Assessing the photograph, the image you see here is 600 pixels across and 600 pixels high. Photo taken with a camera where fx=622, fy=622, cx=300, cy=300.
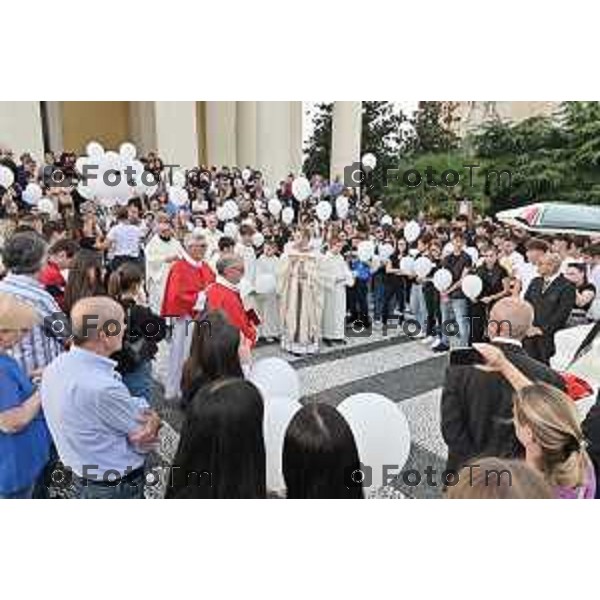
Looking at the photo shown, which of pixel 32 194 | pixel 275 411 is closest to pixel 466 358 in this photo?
pixel 275 411

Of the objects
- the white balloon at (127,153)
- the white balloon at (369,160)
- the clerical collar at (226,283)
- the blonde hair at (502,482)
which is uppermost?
the white balloon at (127,153)

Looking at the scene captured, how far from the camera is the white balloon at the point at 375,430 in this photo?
2.85m

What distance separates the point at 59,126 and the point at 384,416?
14022 millimetres

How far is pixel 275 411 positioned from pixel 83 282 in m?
1.88

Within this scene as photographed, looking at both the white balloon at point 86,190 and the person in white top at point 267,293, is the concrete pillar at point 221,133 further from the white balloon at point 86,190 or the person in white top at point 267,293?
the person in white top at point 267,293

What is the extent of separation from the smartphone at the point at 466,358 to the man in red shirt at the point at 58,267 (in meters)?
2.69

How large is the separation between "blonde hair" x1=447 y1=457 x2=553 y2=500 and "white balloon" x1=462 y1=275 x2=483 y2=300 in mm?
5153

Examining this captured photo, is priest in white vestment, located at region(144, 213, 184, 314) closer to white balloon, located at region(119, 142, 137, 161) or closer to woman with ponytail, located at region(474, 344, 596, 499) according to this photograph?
white balloon, located at region(119, 142, 137, 161)

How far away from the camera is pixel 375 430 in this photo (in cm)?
286

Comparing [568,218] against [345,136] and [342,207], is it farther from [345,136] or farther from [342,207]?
[345,136]

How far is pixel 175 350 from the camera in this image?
217 inches

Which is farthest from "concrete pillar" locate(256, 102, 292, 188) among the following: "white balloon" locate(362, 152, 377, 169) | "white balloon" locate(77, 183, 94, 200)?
"white balloon" locate(77, 183, 94, 200)

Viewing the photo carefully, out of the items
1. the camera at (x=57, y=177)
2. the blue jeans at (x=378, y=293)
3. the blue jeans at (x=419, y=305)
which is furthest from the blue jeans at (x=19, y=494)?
the camera at (x=57, y=177)

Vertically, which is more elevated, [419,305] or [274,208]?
[274,208]
